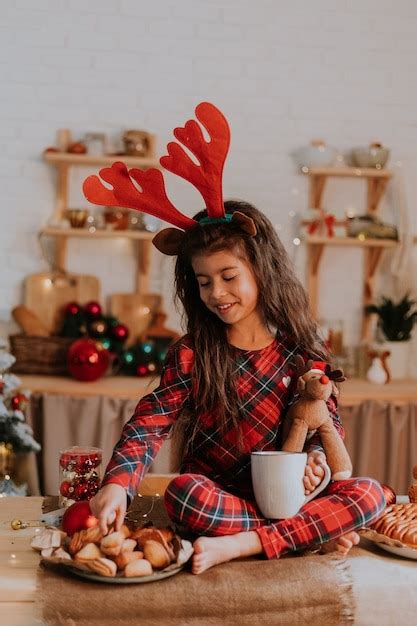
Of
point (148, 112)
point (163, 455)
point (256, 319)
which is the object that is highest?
point (148, 112)

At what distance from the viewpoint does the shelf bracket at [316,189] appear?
3.70 meters

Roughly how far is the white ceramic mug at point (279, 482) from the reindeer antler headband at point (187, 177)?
43cm

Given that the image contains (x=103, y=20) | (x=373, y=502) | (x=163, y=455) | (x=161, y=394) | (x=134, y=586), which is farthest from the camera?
(x=103, y=20)

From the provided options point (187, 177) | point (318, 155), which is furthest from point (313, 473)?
point (318, 155)

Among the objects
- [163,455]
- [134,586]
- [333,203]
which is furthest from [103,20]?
[134,586]

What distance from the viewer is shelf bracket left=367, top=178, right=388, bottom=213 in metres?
3.72

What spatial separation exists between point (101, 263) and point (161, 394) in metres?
2.16

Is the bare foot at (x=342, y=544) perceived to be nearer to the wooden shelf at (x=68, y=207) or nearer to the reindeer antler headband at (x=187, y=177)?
the reindeer antler headband at (x=187, y=177)

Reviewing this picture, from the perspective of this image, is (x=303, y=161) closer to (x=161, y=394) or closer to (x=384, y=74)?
(x=384, y=74)

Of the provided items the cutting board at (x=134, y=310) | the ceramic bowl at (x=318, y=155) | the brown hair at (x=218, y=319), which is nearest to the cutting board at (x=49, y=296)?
the cutting board at (x=134, y=310)

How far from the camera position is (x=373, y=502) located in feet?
4.67

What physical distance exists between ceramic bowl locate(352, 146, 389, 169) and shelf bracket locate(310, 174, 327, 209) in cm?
17

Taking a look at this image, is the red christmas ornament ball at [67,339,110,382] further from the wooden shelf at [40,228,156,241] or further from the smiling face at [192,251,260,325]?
the smiling face at [192,251,260,325]

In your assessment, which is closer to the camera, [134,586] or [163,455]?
[134,586]
